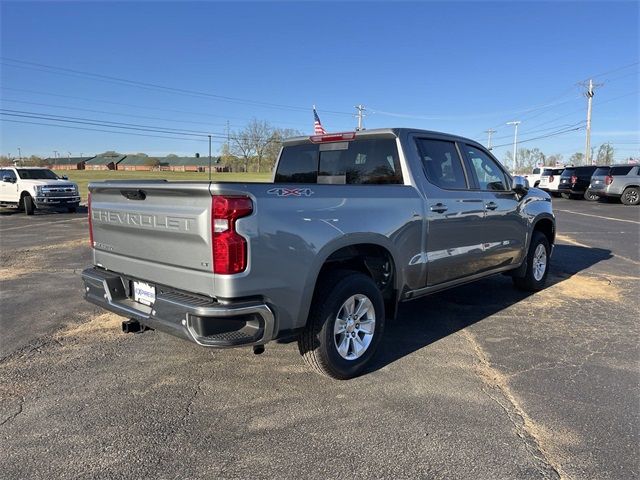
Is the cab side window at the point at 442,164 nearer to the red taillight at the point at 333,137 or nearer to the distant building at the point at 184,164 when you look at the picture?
the red taillight at the point at 333,137

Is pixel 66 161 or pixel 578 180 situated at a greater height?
pixel 66 161

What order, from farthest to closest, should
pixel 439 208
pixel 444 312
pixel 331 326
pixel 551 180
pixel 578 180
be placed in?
pixel 551 180, pixel 578 180, pixel 444 312, pixel 439 208, pixel 331 326

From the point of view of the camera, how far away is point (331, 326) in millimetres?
3646

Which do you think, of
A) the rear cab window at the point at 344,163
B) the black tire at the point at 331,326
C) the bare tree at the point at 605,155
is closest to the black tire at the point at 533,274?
the rear cab window at the point at 344,163

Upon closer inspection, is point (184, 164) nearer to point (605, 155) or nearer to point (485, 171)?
point (605, 155)

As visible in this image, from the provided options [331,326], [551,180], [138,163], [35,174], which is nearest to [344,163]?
[331,326]

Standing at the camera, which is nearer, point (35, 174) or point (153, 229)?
point (153, 229)

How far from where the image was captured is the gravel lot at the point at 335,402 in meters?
2.79

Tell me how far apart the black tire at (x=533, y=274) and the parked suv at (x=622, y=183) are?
1954 centimetres

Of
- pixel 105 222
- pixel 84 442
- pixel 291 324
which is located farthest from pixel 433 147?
pixel 84 442

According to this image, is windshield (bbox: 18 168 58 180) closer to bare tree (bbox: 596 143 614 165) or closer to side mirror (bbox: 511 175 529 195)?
side mirror (bbox: 511 175 529 195)

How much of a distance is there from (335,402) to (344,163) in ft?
7.76

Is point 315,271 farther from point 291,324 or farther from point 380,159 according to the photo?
point 380,159

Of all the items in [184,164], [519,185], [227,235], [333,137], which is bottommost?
[227,235]
